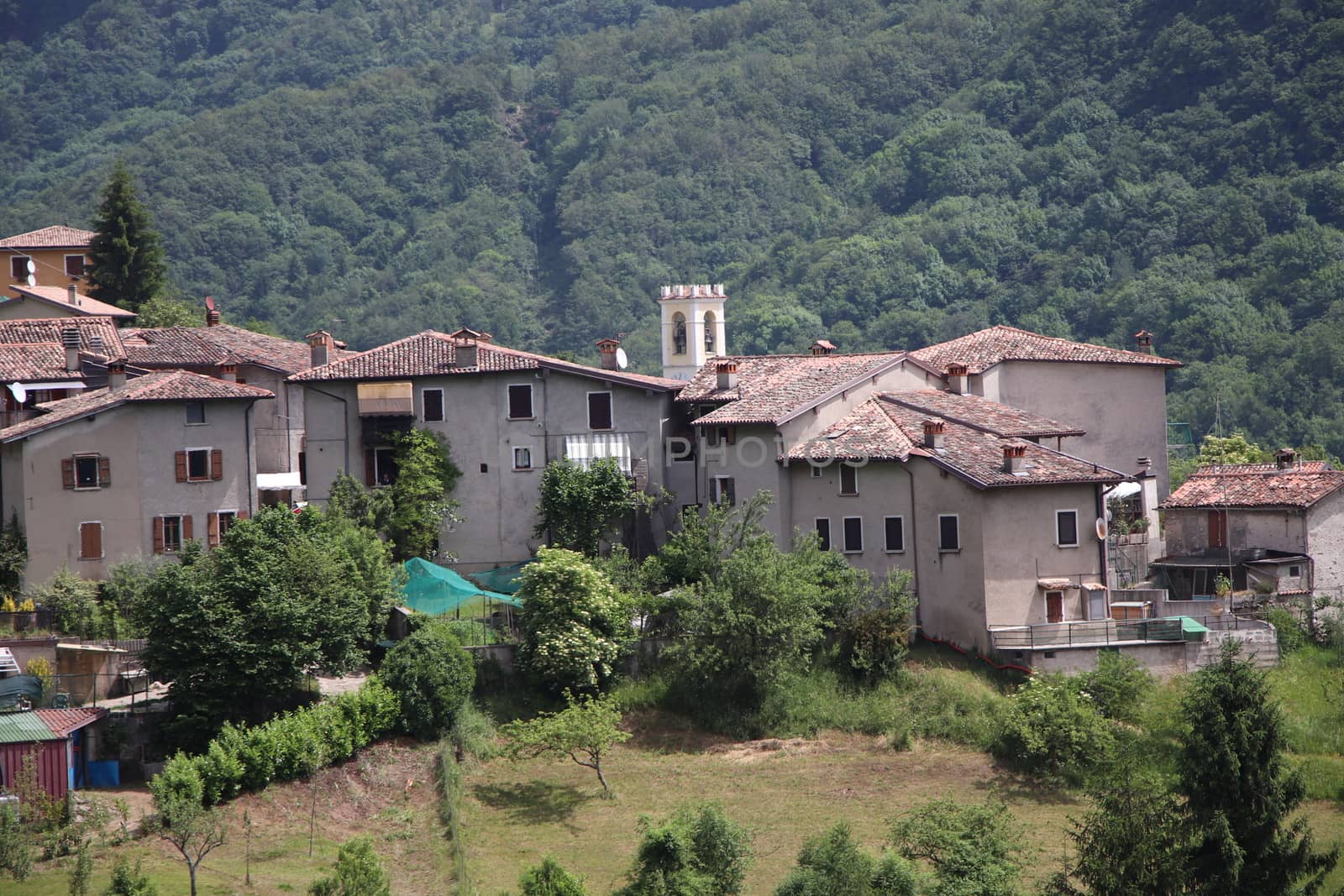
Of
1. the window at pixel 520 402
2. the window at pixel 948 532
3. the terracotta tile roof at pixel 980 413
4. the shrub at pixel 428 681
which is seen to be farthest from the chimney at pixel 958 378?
the shrub at pixel 428 681

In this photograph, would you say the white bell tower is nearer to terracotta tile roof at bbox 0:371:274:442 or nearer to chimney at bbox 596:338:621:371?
chimney at bbox 596:338:621:371

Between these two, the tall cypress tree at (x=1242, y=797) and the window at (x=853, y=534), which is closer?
the tall cypress tree at (x=1242, y=797)

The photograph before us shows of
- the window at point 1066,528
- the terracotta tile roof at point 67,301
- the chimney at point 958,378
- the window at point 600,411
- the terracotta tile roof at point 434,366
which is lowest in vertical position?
the window at point 1066,528

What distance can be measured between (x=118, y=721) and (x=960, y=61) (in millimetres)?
136707

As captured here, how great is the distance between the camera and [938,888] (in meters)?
34.9

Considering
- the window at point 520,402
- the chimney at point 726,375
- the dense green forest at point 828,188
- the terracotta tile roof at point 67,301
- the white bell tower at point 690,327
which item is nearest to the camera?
the window at point 520,402

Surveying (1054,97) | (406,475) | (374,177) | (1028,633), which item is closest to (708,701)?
(1028,633)

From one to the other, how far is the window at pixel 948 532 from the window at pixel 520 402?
42.1 feet

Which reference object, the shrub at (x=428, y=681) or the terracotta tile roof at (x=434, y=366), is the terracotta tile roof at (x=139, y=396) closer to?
the terracotta tile roof at (x=434, y=366)

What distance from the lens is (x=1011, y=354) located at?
59.7m

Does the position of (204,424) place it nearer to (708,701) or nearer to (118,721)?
(118,721)

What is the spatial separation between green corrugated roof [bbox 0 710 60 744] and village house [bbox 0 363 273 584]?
34.5 feet

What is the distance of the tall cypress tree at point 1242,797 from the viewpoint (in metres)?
33.9

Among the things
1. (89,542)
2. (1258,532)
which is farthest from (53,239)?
(1258,532)
